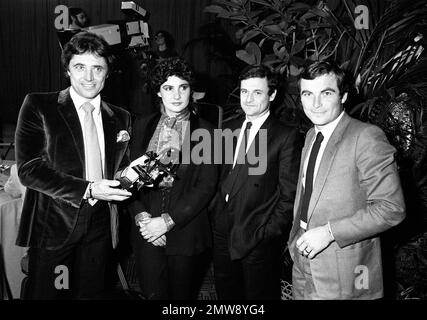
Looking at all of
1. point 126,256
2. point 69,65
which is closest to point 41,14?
point 126,256

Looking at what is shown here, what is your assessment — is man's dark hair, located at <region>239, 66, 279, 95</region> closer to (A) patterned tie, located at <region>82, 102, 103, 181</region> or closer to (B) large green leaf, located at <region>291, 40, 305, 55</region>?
(B) large green leaf, located at <region>291, 40, 305, 55</region>

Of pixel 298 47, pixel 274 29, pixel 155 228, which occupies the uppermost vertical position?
pixel 274 29

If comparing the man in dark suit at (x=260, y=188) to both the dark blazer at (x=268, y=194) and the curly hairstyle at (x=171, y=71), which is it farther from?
the curly hairstyle at (x=171, y=71)

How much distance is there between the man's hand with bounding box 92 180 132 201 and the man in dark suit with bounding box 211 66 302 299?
561mm

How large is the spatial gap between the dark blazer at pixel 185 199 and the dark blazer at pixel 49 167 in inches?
13.1

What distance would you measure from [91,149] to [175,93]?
50cm

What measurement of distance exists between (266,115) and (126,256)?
2.37m

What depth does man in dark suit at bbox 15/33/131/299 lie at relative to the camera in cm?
182

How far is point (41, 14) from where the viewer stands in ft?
27.4

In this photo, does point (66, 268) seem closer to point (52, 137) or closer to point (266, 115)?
point (52, 137)

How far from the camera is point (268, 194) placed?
77.9 inches

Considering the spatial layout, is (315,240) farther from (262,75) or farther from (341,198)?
(262,75)

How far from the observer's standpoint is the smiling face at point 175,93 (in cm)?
200

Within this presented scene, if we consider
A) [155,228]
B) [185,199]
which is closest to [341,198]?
[185,199]
